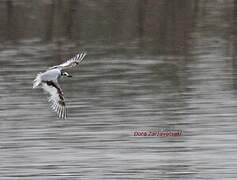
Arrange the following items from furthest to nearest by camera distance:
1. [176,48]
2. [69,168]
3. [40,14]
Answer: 1. [40,14]
2. [176,48]
3. [69,168]

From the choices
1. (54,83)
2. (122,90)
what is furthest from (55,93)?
(122,90)

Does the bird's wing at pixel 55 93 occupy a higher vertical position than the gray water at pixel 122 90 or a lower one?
higher

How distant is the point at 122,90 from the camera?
851 inches

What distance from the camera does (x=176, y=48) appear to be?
26.5 m

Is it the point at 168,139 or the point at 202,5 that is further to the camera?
the point at 202,5

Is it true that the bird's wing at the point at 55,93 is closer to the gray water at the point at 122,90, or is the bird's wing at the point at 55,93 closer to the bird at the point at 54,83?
the bird at the point at 54,83

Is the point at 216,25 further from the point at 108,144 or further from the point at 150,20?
the point at 108,144

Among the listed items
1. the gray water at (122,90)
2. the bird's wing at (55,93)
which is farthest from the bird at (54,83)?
the gray water at (122,90)

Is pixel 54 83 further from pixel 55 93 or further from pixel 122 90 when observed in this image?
pixel 122 90

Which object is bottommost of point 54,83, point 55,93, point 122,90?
point 122,90

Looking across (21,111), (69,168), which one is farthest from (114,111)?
(69,168)

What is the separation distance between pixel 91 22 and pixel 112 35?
189cm

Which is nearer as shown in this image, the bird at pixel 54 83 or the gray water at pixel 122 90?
the bird at pixel 54 83

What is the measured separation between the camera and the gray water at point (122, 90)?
651 inches
